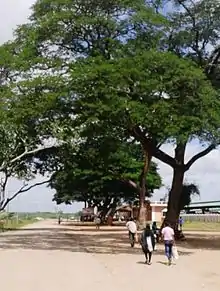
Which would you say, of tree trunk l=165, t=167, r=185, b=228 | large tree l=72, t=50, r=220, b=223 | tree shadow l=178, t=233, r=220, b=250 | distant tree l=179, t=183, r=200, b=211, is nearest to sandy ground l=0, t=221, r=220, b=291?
tree shadow l=178, t=233, r=220, b=250

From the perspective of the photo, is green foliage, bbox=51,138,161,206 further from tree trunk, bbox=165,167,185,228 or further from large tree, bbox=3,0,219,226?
large tree, bbox=3,0,219,226

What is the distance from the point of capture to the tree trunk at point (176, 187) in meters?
36.2

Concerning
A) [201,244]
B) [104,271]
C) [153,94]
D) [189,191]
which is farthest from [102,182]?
[104,271]

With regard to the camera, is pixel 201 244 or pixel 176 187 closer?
pixel 201 244

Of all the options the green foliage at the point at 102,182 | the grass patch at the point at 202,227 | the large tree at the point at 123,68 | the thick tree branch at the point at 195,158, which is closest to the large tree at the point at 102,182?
the green foliage at the point at 102,182

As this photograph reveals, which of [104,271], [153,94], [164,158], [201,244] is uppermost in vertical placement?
[153,94]

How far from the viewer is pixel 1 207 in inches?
1960

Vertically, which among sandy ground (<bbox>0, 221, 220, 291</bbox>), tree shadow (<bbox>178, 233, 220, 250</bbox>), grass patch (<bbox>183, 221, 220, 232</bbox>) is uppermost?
grass patch (<bbox>183, 221, 220, 232</bbox>)

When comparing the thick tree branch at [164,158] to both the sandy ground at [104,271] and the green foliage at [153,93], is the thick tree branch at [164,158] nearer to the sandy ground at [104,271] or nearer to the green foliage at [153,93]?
the sandy ground at [104,271]

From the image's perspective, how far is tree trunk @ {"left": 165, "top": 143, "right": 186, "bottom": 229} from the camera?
119 ft

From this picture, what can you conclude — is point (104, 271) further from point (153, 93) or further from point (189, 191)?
point (189, 191)

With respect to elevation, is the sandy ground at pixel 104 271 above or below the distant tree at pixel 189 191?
below

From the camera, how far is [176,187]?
36.6m

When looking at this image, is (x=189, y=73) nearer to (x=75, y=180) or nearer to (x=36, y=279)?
(x=36, y=279)
